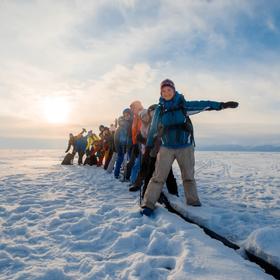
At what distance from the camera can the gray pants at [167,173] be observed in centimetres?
531

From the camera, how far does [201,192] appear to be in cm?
813

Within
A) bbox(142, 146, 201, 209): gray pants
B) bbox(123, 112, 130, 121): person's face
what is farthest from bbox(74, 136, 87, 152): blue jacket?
bbox(142, 146, 201, 209): gray pants

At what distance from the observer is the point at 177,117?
5.39 meters

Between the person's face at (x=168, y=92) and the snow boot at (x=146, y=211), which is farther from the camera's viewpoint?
the person's face at (x=168, y=92)

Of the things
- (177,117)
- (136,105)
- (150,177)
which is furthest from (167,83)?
(136,105)

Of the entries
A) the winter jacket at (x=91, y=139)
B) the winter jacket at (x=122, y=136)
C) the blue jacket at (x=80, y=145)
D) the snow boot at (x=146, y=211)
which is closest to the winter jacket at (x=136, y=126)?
the winter jacket at (x=122, y=136)

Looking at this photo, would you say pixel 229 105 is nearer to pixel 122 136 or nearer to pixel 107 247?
pixel 107 247

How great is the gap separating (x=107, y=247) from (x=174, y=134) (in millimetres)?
2421

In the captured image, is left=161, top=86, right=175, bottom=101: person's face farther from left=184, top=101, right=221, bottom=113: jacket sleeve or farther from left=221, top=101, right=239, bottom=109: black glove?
left=221, top=101, right=239, bottom=109: black glove

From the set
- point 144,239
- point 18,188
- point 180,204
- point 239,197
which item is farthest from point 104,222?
point 18,188

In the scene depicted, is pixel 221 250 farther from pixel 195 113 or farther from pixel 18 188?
pixel 18 188

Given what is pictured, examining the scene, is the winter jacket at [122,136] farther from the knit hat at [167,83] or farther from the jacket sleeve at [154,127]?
the knit hat at [167,83]

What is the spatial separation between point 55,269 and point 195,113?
366 centimetres

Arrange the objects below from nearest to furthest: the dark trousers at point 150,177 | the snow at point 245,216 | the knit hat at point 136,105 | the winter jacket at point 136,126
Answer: the snow at point 245,216 → the dark trousers at point 150,177 → the winter jacket at point 136,126 → the knit hat at point 136,105
